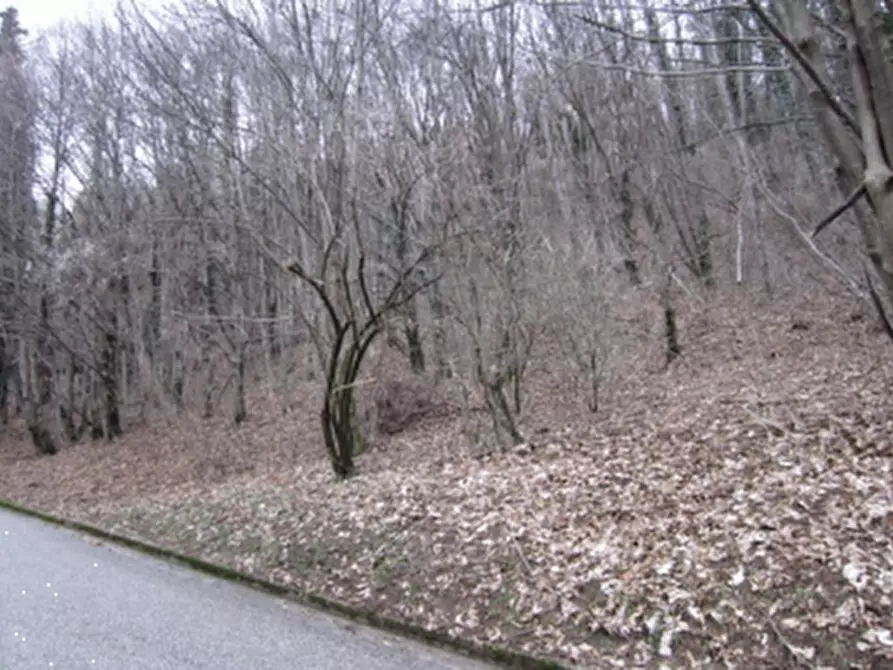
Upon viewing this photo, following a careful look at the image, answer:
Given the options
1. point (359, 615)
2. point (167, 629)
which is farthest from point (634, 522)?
point (167, 629)

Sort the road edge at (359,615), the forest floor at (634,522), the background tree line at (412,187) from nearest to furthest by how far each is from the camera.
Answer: the forest floor at (634,522) → the road edge at (359,615) → the background tree line at (412,187)

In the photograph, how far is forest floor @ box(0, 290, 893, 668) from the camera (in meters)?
3.72

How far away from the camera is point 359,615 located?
4.95m

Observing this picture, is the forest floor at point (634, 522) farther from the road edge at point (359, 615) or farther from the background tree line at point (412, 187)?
the background tree line at point (412, 187)

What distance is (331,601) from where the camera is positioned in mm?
5230

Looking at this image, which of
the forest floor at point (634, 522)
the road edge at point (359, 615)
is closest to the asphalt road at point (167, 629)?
the road edge at point (359, 615)

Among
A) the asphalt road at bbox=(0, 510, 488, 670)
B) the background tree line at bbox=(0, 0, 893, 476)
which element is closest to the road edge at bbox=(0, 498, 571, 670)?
the asphalt road at bbox=(0, 510, 488, 670)

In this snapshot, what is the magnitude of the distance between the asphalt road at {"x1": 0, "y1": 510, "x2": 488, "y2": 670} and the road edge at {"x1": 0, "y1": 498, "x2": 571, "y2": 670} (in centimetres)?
7

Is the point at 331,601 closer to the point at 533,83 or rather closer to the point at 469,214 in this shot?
the point at 469,214

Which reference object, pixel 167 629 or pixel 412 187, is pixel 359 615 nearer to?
pixel 167 629

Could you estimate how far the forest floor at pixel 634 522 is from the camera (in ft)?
12.2

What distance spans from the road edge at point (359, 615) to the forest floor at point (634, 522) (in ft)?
0.25

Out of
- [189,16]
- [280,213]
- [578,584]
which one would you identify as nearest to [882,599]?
[578,584]

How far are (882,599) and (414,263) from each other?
5.91 metres
